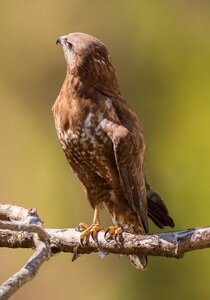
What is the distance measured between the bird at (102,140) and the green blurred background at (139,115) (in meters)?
2.53

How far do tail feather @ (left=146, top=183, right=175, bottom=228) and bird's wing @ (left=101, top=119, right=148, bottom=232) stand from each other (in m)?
0.07

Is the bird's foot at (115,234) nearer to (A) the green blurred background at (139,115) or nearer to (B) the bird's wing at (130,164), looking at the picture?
(B) the bird's wing at (130,164)

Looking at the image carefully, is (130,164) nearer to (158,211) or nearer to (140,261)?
(158,211)

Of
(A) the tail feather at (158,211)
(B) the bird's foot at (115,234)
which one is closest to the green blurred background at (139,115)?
(A) the tail feather at (158,211)

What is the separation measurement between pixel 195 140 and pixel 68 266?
1.72 meters

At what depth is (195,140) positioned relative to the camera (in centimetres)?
806

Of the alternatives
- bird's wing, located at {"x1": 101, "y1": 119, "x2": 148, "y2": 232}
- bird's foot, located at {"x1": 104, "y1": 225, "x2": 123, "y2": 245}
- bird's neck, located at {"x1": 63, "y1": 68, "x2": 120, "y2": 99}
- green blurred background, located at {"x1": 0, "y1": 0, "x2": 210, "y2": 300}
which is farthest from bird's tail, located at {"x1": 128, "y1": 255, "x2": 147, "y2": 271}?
green blurred background, located at {"x1": 0, "y1": 0, "x2": 210, "y2": 300}

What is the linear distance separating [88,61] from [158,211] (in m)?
0.85

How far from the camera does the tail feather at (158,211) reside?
5.09m

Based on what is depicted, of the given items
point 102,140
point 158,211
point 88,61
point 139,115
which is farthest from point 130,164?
point 139,115

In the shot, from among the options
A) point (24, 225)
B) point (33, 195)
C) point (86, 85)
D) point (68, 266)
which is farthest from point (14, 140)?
point (24, 225)

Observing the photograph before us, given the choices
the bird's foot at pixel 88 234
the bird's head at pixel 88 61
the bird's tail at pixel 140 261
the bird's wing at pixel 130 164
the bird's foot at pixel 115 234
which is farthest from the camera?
the bird's tail at pixel 140 261

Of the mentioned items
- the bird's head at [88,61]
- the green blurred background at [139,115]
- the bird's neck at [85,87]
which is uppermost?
the bird's head at [88,61]

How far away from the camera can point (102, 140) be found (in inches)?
195
